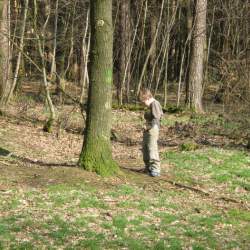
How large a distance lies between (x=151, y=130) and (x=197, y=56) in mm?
14134

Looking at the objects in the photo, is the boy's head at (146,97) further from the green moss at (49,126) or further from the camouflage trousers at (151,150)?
the green moss at (49,126)

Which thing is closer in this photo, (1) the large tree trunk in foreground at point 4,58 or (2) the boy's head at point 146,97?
(2) the boy's head at point 146,97

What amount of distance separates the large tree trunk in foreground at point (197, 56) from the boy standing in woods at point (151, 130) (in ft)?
43.7

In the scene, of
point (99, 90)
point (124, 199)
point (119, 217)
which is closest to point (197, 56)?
point (99, 90)

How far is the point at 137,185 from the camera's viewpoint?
1107 centimetres

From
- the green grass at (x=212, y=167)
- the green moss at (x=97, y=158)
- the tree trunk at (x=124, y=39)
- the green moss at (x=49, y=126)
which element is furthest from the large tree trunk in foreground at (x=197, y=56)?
the green moss at (x=97, y=158)

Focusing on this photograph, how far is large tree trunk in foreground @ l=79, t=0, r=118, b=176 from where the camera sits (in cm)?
1061

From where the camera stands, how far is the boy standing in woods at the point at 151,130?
11.6m

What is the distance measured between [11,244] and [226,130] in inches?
525

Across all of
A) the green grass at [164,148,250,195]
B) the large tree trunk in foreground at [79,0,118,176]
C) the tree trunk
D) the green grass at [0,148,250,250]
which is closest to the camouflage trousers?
the green grass at [0,148,250,250]

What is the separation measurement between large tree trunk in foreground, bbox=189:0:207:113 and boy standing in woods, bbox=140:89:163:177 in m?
13.3

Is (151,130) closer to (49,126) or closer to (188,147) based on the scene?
(188,147)

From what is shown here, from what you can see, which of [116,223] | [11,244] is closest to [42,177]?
[116,223]

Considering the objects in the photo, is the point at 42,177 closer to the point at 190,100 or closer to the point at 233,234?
the point at 233,234
